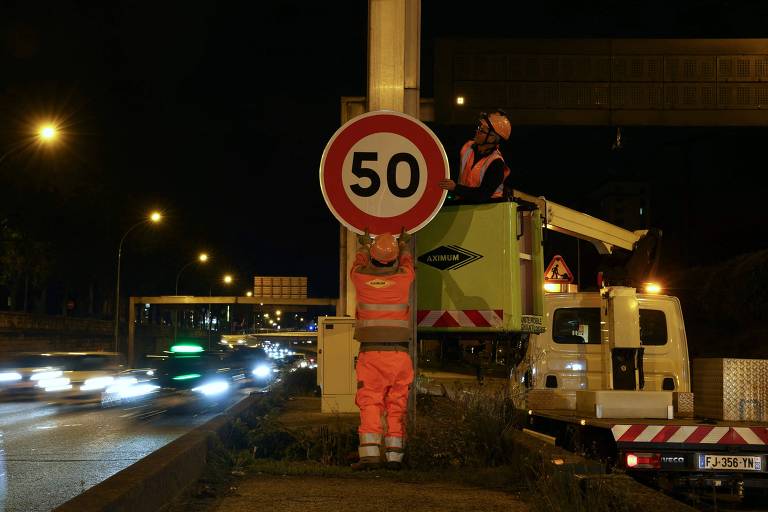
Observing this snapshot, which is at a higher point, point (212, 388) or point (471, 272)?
point (471, 272)

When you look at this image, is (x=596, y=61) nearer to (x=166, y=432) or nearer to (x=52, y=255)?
(x=166, y=432)

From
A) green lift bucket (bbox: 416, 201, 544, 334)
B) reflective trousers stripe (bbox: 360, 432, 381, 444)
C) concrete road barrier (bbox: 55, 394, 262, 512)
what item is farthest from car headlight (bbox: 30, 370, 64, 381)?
reflective trousers stripe (bbox: 360, 432, 381, 444)

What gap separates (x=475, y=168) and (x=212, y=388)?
21455 mm

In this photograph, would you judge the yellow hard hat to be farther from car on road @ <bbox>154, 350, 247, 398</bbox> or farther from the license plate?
car on road @ <bbox>154, 350, 247, 398</bbox>

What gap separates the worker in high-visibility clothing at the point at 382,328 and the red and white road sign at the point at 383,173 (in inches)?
10.1

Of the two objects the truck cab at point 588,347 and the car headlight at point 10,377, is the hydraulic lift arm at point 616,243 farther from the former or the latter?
the car headlight at point 10,377

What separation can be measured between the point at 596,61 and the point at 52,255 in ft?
114

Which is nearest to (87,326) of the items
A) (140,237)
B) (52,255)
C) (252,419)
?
(140,237)

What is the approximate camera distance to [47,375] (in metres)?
25.2

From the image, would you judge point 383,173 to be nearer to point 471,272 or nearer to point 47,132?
point 471,272

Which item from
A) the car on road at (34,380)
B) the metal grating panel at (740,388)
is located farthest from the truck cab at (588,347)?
the car on road at (34,380)

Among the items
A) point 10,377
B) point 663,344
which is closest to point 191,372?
point 10,377

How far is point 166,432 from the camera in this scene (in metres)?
15.5

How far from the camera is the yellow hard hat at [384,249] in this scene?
21.5 feet
